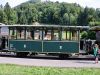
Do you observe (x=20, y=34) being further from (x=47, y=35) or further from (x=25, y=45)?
(x=47, y=35)

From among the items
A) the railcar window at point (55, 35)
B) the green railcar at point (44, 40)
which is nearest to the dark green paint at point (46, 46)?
the green railcar at point (44, 40)

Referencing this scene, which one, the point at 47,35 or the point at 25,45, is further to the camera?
the point at 47,35

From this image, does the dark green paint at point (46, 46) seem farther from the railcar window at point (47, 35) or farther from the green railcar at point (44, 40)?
the railcar window at point (47, 35)

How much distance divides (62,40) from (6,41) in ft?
15.2


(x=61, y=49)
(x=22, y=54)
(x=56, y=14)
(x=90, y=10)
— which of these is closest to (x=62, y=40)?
(x=61, y=49)

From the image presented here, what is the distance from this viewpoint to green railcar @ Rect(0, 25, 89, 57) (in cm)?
3228

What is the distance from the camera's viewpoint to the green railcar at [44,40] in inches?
1271

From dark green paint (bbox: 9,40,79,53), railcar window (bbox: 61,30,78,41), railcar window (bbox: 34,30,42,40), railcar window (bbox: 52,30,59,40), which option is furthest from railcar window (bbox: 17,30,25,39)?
railcar window (bbox: 61,30,78,41)

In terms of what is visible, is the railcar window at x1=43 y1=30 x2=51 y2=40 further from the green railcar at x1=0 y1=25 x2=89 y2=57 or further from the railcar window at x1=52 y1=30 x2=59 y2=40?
the railcar window at x1=52 y1=30 x2=59 y2=40

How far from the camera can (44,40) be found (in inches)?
1284

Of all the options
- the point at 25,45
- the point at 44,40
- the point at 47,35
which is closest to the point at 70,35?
the point at 47,35

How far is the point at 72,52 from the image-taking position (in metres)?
32.2

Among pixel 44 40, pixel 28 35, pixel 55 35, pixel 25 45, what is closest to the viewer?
pixel 44 40

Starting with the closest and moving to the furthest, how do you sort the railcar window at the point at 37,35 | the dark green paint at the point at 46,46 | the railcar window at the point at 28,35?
the dark green paint at the point at 46,46 → the railcar window at the point at 37,35 → the railcar window at the point at 28,35
